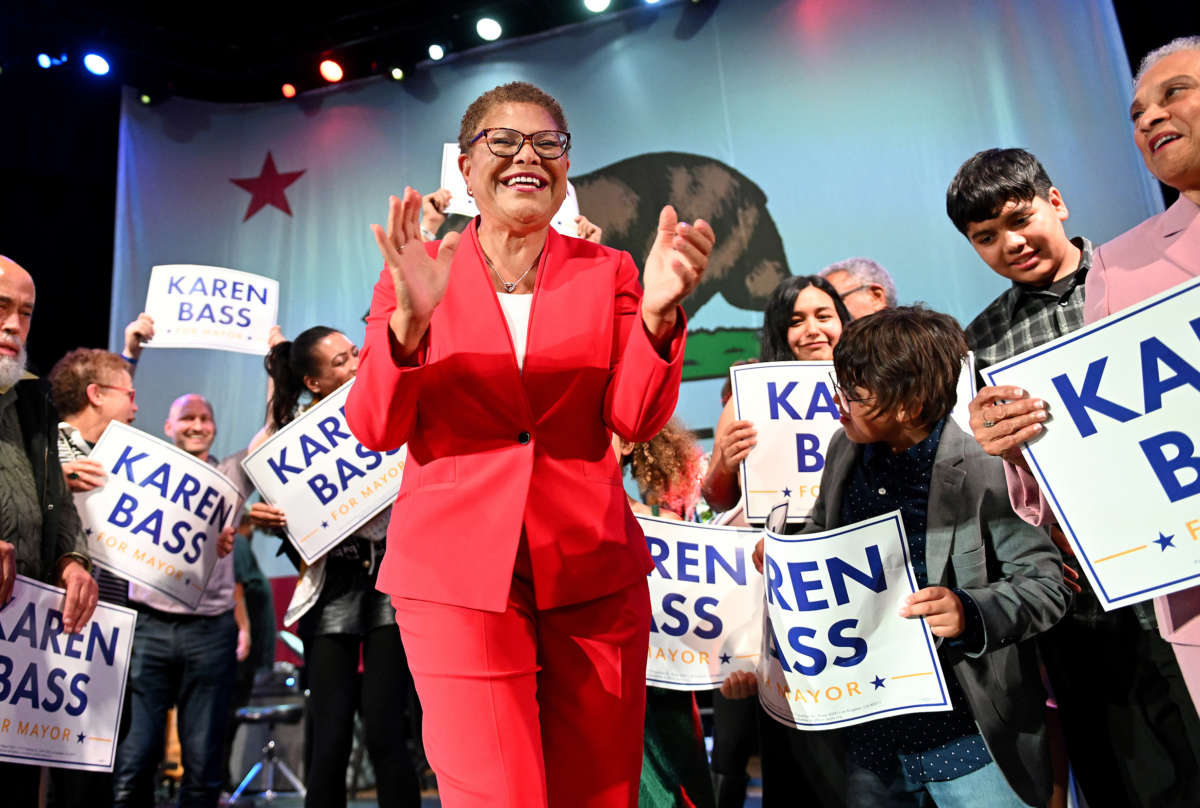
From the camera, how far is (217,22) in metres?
7.68

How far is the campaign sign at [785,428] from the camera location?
114 inches

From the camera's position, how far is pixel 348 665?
3051mm

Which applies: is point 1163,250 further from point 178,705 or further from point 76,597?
point 178,705

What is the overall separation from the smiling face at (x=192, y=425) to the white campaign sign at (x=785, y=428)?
2883mm

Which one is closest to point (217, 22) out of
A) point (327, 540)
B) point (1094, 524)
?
point (327, 540)

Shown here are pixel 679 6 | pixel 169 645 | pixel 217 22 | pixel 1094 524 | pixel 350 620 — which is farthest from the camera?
pixel 217 22

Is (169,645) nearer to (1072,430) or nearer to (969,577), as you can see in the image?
(969,577)

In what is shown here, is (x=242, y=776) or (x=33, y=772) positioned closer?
(x=33, y=772)

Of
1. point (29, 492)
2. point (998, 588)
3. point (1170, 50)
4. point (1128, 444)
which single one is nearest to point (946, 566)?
point (998, 588)

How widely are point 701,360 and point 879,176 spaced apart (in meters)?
1.60

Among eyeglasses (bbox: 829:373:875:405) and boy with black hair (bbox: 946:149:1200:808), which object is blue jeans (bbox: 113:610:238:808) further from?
boy with black hair (bbox: 946:149:1200:808)

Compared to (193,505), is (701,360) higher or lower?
higher

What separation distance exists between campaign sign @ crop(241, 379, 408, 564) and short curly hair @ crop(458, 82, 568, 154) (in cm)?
148

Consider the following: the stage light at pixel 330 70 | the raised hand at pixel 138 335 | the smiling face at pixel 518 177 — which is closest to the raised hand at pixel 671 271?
the smiling face at pixel 518 177
